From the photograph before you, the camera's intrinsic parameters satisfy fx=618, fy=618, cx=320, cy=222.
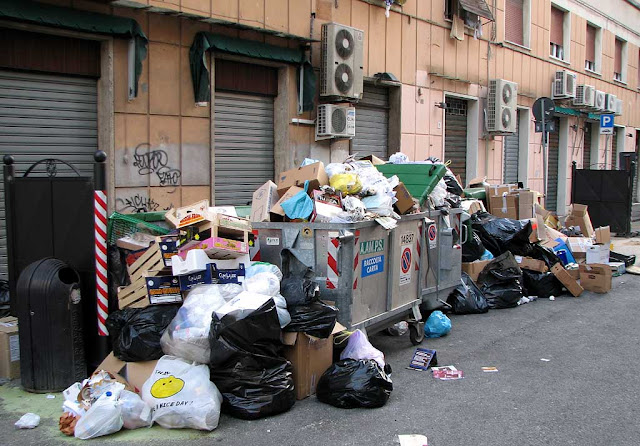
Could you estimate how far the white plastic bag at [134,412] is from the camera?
4062 mm

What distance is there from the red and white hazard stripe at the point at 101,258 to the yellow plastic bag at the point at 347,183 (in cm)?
214

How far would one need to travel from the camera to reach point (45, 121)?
24.1 feet

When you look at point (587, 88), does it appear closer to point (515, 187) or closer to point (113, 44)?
point (515, 187)

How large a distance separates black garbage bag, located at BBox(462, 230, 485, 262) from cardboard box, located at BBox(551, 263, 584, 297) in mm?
1136

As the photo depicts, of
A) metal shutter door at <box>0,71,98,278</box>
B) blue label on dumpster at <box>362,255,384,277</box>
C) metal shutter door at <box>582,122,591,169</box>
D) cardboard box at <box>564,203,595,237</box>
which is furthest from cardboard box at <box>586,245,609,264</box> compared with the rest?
metal shutter door at <box>582,122,591,169</box>

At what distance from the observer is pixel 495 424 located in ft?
14.0

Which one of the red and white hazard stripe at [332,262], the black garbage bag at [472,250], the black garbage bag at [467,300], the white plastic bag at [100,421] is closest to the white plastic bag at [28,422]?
the white plastic bag at [100,421]

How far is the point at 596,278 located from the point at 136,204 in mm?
6660

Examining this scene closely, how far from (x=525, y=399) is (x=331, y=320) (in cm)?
162

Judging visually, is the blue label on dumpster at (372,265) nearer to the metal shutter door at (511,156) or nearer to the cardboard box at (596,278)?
Answer: the cardboard box at (596,278)

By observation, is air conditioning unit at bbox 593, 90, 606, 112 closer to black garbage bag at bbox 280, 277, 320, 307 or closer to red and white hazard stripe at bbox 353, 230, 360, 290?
red and white hazard stripe at bbox 353, 230, 360, 290

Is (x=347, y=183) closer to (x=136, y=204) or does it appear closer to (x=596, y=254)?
(x=136, y=204)

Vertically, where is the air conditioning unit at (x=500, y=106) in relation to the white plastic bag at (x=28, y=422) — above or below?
above

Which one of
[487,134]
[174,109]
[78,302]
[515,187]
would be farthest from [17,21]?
[487,134]
